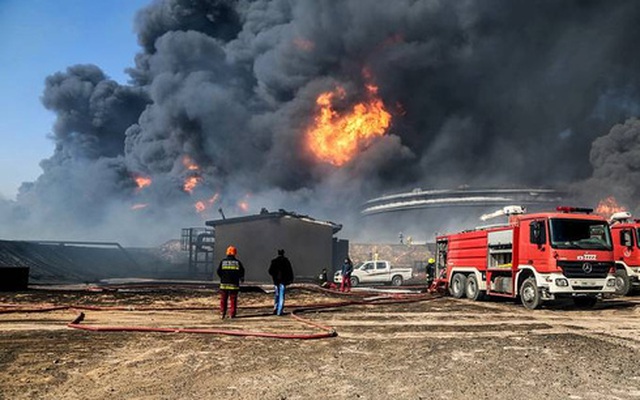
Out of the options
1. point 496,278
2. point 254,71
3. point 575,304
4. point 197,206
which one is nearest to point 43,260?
point 496,278

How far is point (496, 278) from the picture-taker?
53.5 feet

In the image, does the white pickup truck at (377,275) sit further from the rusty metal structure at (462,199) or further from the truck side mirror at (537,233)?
the rusty metal structure at (462,199)

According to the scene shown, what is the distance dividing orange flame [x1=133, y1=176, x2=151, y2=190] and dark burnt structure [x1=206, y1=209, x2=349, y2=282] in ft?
175

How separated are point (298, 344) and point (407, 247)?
4166 cm

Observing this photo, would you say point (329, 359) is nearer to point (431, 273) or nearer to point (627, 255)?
point (431, 273)

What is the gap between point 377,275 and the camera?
96.7 ft

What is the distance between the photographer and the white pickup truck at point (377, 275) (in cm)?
2939

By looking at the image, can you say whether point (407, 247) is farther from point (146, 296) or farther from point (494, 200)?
point (146, 296)

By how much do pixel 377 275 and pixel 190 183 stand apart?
5404cm

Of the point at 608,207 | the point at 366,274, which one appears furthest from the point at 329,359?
the point at 608,207

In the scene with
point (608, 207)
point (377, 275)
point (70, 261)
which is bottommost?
point (377, 275)

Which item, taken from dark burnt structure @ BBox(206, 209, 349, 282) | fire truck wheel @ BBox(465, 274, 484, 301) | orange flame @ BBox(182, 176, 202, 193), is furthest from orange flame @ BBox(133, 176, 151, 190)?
fire truck wheel @ BBox(465, 274, 484, 301)

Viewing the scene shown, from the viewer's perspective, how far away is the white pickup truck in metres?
29.4

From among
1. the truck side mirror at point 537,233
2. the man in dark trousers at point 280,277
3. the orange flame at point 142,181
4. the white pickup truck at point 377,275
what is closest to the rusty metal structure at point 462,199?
the orange flame at point 142,181
